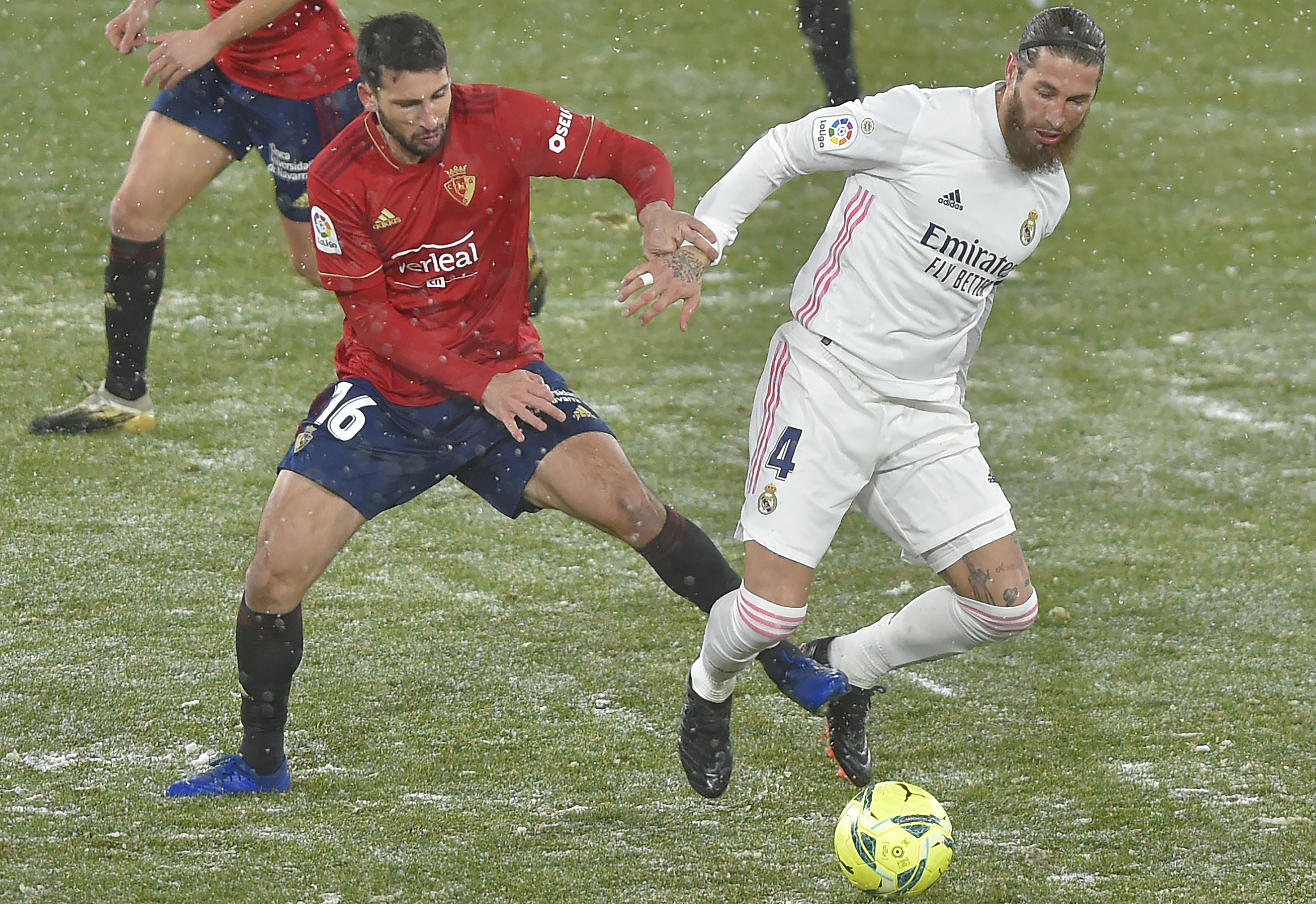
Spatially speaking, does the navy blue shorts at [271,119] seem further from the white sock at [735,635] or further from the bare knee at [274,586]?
the white sock at [735,635]

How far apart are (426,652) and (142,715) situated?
0.95 m

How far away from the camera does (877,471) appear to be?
167 inches

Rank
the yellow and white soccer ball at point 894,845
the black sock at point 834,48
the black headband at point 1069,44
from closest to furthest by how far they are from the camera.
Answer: the yellow and white soccer ball at point 894,845 < the black headband at point 1069,44 < the black sock at point 834,48

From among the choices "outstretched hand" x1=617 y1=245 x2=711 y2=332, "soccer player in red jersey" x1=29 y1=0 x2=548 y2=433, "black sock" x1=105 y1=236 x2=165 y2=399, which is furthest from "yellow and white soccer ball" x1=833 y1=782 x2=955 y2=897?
"black sock" x1=105 y1=236 x2=165 y2=399

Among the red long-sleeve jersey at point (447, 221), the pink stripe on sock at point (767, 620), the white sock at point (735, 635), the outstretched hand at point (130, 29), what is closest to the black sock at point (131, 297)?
the outstretched hand at point (130, 29)

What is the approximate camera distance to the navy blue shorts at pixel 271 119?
19.7 ft

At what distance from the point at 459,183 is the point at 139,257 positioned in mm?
2789

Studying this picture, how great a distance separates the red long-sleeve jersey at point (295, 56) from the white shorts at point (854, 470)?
8.58ft

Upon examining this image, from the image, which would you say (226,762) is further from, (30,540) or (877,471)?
(30,540)

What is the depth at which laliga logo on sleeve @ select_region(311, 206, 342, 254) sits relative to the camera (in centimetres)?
420

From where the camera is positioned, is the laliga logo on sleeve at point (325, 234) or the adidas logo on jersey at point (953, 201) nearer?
the adidas logo on jersey at point (953, 201)

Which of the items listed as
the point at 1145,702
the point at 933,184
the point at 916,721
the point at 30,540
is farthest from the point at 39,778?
the point at 1145,702

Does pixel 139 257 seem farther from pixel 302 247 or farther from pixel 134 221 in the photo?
pixel 302 247

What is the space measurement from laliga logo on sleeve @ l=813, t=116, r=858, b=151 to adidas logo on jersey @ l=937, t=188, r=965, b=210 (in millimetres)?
262
